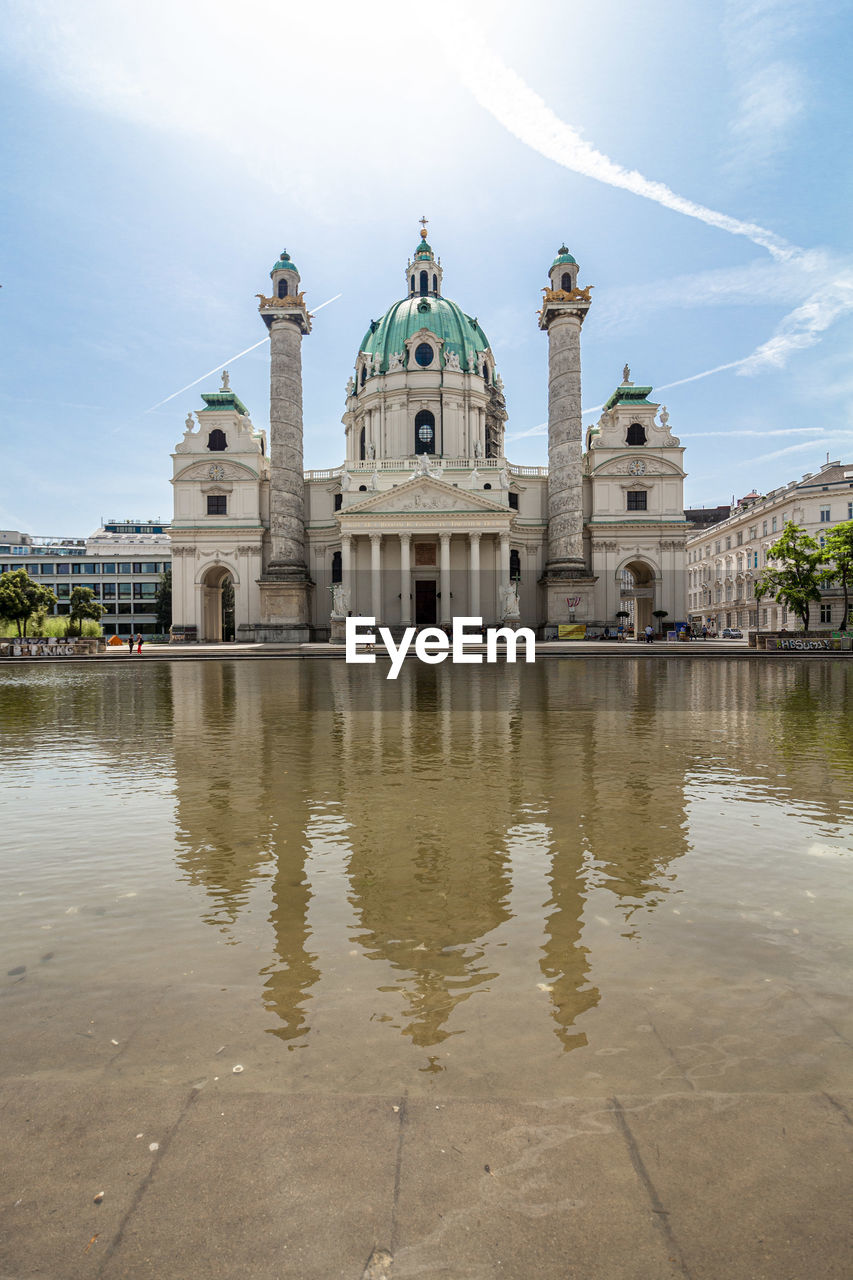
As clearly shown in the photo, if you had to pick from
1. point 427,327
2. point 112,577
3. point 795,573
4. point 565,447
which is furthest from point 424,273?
point 112,577

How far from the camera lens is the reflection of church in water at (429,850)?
355 cm

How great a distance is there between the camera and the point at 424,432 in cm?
6344

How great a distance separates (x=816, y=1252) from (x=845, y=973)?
1859 mm

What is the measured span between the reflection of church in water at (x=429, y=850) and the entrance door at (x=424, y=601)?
44703 millimetres

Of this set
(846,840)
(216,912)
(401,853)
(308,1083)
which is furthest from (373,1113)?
(846,840)

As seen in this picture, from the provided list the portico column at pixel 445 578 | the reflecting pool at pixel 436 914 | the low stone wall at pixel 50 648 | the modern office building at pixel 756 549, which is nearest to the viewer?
the reflecting pool at pixel 436 914

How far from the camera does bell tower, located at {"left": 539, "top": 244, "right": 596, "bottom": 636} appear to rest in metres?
54.3

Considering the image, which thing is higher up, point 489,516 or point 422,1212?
point 489,516

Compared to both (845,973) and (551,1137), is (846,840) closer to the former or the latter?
(845,973)

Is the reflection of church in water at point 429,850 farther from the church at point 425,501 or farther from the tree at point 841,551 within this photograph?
the tree at point 841,551

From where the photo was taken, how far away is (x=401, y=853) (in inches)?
220

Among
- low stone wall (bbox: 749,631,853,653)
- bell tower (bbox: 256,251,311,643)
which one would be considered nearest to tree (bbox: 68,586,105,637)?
bell tower (bbox: 256,251,311,643)

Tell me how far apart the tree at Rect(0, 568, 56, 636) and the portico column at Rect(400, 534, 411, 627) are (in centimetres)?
3260

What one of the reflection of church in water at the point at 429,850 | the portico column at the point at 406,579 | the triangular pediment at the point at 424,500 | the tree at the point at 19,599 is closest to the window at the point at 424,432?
the triangular pediment at the point at 424,500
